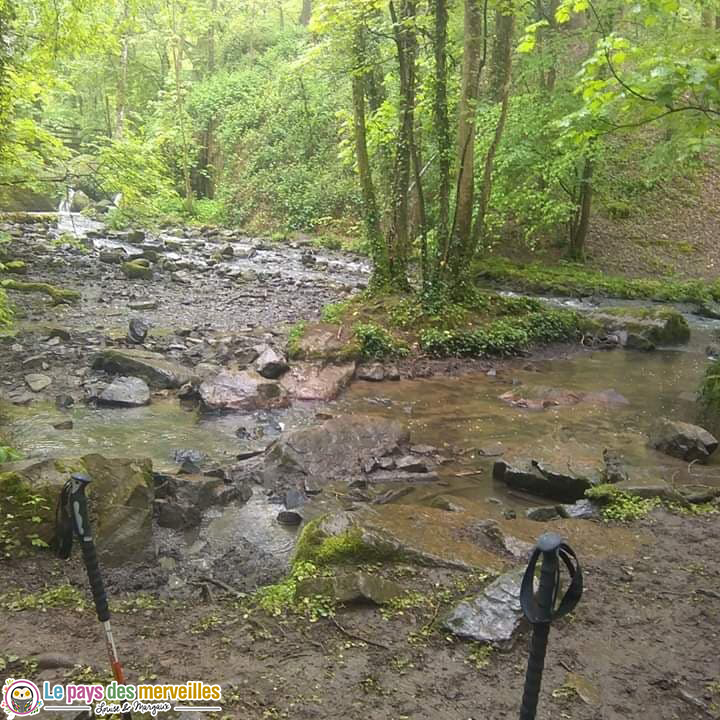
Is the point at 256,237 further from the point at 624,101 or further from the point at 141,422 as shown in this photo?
the point at 624,101

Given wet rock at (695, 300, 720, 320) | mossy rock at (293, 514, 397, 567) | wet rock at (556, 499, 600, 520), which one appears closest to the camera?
mossy rock at (293, 514, 397, 567)

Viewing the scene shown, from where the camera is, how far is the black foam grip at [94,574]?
9.09 feet

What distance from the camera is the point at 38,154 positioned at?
1087cm

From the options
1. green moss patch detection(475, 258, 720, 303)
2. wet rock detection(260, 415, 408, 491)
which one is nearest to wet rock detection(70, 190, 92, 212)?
green moss patch detection(475, 258, 720, 303)

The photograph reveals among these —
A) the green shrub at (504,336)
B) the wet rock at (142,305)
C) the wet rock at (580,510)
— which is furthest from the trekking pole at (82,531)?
the wet rock at (142,305)

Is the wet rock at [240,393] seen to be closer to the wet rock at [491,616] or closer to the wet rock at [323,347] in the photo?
the wet rock at [323,347]

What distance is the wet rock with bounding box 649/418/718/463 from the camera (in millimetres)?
8266

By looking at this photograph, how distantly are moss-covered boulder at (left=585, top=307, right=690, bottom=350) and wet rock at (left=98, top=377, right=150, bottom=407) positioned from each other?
9.73 metres

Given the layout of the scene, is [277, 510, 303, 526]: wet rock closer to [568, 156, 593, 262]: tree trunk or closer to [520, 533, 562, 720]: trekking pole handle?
[520, 533, 562, 720]: trekking pole handle

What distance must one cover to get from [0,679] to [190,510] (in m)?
3.03

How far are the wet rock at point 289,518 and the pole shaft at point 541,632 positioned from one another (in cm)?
438

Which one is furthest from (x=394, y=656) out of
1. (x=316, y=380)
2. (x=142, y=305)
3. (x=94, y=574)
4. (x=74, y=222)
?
(x=74, y=222)

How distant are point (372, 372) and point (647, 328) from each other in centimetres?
704

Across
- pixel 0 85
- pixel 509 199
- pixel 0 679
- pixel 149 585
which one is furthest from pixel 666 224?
pixel 0 679
